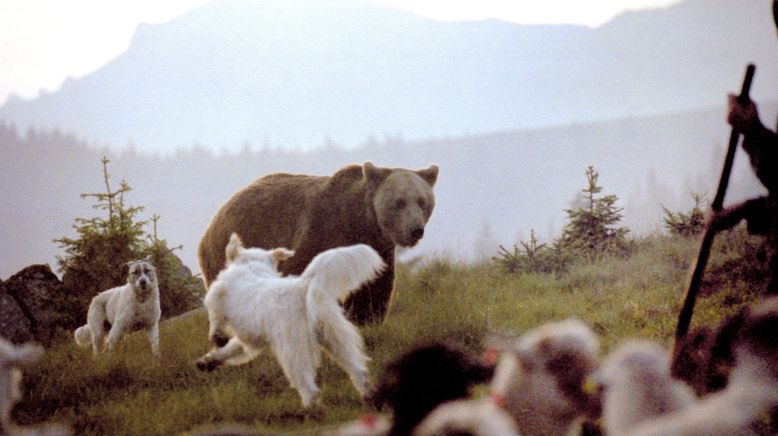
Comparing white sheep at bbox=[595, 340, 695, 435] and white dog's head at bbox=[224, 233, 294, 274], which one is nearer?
white sheep at bbox=[595, 340, 695, 435]

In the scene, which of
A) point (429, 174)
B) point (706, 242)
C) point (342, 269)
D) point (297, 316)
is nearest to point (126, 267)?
point (429, 174)

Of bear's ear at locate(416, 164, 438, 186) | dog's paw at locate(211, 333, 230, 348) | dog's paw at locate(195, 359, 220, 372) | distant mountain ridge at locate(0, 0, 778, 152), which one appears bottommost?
dog's paw at locate(195, 359, 220, 372)

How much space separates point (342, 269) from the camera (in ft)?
9.80

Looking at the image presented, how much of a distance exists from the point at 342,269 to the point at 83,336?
1.98m

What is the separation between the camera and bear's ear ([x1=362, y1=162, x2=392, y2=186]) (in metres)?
4.20

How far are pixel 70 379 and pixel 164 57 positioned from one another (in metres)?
2.10

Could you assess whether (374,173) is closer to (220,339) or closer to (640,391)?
(220,339)

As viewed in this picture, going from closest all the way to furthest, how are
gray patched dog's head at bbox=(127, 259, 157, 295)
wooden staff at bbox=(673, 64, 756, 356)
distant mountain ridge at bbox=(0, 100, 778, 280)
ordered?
1. wooden staff at bbox=(673, 64, 756, 356)
2. gray patched dog's head at bbox=(127, 259, 157, 295)
3. distant mountain ridge at bbox=(0, 100, 778, 280)

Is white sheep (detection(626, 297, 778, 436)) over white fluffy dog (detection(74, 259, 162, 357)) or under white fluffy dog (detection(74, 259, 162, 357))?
over

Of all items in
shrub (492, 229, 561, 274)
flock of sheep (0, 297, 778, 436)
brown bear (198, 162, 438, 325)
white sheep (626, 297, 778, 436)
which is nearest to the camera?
white sheep (626, 297, 778, 436)

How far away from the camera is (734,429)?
1.67 meters

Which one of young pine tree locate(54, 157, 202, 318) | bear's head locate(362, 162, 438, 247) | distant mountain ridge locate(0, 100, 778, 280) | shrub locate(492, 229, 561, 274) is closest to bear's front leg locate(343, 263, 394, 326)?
bear's head locate(362, 162, 438, 247)

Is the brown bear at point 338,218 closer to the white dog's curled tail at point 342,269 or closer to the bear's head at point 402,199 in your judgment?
the bear's head at point 402,199

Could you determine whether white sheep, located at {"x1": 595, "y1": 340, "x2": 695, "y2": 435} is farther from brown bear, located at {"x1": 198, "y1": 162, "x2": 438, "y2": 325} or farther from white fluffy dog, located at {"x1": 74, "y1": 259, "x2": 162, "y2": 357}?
white fluffy dog, located at {"x1": 74, "y1": 259, "x2": 162, "y2": 357}
